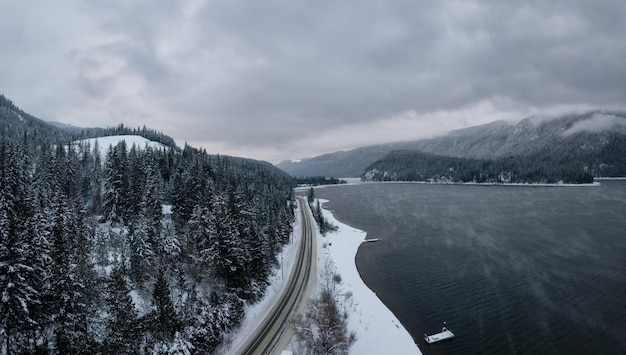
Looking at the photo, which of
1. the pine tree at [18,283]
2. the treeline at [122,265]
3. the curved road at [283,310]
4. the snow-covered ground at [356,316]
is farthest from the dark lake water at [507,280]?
the pine tree at [18,283]

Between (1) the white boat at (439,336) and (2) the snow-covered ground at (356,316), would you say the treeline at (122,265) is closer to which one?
(2) the snow-covered ground at (356,316)

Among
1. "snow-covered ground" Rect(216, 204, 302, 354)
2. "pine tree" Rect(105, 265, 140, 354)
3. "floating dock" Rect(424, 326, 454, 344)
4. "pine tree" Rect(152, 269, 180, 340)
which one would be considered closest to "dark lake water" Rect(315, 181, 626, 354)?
"floating dock" Rect(424, 326, 454, 344)

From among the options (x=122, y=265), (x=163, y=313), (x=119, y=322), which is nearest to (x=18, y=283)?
(x=119, y=322)

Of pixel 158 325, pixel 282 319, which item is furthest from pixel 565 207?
pixel 158 325

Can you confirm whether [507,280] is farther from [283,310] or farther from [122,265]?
[122,265]

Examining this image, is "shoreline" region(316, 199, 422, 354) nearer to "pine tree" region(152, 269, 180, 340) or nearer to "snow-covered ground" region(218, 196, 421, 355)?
"snow-covered ground" region(218, 196, 421, 355)

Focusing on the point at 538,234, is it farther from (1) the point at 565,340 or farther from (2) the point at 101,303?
(2) the point at 101,303
